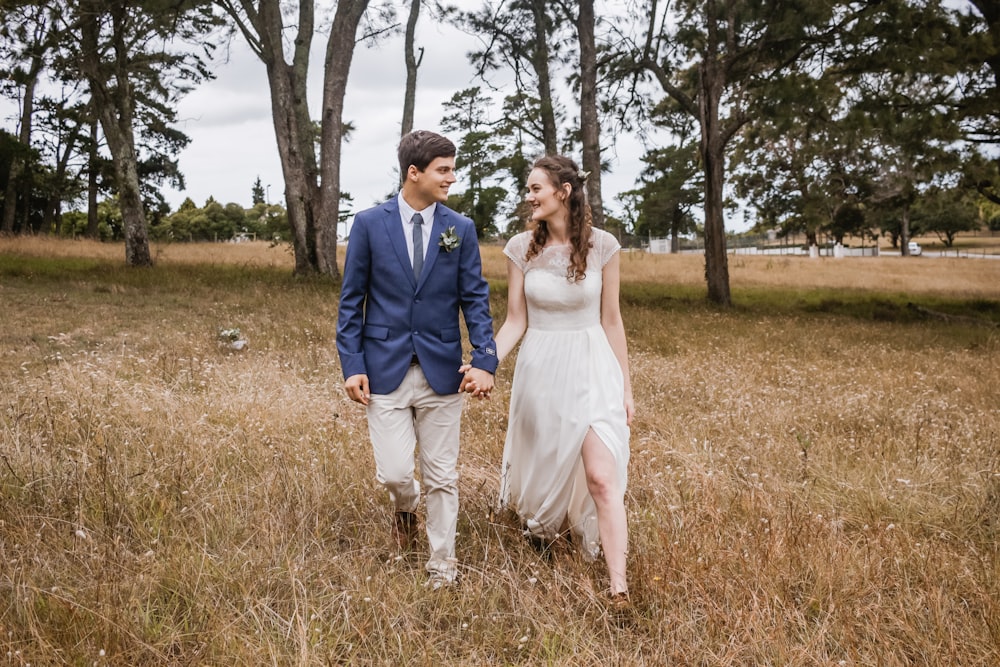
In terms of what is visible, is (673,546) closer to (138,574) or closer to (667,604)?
(667,604)

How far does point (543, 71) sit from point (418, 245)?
57.5ft

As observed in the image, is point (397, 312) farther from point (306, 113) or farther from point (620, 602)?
point (306, 113)

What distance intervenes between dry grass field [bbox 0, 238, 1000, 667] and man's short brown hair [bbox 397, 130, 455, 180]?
6.06 ft

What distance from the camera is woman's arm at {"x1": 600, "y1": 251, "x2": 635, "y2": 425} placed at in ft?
13.9

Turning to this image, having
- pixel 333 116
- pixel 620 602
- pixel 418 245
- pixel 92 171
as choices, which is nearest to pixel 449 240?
pixel 418 245

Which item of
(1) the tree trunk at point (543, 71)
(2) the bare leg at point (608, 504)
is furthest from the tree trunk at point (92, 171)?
(2) the bare leg at point (608, 504)

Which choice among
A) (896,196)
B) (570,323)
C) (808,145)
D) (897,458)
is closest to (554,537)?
(570,323)

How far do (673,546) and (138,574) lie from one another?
236 centimetres

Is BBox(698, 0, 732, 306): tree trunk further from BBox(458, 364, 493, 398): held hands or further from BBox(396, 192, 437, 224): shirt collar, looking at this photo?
BBox(458, 364, 493, 398): held hands

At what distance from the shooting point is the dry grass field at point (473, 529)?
3082 millimetres

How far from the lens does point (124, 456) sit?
15.7 feet

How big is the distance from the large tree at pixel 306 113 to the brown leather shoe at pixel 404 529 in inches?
646

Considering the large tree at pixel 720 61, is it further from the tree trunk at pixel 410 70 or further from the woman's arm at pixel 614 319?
the woman's arm at pixel 614 319

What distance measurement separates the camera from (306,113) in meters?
20.5
